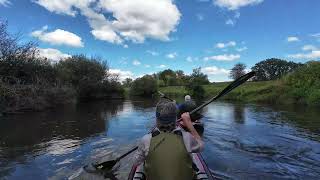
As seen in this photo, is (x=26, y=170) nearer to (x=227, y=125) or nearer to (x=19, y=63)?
(x=227, y=125)

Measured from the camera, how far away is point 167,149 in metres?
4.10

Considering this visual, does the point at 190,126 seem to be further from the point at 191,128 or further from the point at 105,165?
the point at 105,165

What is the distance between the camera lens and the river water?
9.60 m

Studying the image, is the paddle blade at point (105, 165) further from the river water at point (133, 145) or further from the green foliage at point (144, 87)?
the green foliage at point (144, 87)

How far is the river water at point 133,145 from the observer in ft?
31.5

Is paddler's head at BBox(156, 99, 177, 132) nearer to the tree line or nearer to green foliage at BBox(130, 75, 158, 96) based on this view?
the tree line

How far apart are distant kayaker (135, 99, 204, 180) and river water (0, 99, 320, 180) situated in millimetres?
5178

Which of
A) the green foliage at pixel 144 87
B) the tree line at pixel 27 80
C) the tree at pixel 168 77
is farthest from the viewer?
the tree at pixel 168 77

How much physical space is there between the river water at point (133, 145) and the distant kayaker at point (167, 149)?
17.0ft

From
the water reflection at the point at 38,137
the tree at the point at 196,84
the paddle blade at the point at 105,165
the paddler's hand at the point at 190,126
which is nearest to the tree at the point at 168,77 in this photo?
the tree at the point at 196,84

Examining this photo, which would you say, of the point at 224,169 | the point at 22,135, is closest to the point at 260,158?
the point at 224,169

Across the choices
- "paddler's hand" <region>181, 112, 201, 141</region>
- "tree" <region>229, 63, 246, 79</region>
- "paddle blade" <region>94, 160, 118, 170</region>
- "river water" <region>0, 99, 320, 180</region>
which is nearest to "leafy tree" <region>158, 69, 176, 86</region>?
"tree" <region>229, 63, 246, 79</region>

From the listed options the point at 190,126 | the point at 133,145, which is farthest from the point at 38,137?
the point at 190,126

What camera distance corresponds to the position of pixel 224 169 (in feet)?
31.9
